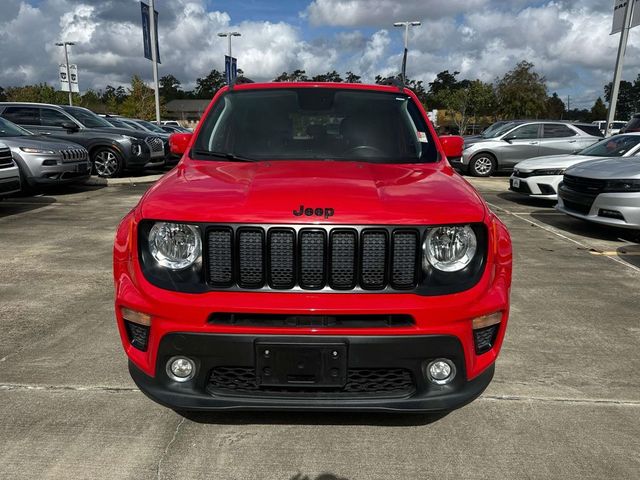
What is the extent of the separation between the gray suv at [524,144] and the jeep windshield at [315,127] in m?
11.3

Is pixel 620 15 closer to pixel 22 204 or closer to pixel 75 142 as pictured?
pixel 75 142

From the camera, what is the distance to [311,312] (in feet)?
6.88

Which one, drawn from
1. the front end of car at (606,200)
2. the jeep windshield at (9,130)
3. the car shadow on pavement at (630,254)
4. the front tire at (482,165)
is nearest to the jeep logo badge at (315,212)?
the car shadow on pavement at (630,254)

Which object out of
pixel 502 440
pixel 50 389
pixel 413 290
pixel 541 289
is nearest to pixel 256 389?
pixel 413 290

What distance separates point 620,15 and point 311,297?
56.4ft

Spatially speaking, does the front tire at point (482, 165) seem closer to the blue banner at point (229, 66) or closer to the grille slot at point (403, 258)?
the grille slot at point (403, 258)

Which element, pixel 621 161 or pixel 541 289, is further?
pixel 621 161

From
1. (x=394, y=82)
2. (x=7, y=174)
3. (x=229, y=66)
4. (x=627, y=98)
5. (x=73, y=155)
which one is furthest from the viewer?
(x=627, y=98)

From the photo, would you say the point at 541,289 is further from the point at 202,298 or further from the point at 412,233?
the point at 202,298

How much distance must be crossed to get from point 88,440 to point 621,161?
24.5 ft

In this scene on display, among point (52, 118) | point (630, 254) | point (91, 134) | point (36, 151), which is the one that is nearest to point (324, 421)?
point (630, 254)

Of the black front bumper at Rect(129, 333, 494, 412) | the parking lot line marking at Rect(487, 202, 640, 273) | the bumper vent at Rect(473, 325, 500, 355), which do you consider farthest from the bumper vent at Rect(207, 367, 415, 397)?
the parking lot line marking at Rect(487, 202, 640, 273)

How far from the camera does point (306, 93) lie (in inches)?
141

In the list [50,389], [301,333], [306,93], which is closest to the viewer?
[301,333]
